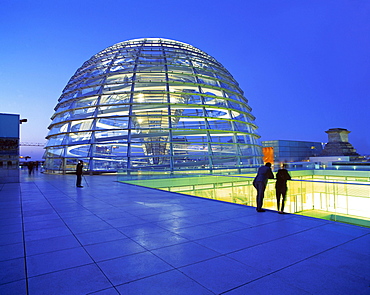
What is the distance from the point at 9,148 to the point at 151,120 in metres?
11.2

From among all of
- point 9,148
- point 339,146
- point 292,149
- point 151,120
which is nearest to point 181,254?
point 9,148

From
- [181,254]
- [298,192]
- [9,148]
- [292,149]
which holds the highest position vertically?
[292,149]

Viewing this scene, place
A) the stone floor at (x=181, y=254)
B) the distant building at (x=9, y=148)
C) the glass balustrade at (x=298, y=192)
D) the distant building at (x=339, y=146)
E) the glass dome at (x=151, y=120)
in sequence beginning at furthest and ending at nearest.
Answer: the distant building at (x=339, y=146) < the glass dome at (x=151, y=120) < the distant building at (x=9, y=148) < the glass balustrade at (x=298, y=192) < the stone floor at (x=181, y=254)

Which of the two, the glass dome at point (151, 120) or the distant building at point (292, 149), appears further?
the distant building at point (292, 149)

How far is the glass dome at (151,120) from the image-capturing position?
22703 millimetres

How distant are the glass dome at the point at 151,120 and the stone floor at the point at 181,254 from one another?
1511 cm

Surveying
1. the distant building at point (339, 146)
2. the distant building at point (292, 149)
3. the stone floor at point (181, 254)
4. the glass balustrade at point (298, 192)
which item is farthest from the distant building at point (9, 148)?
the distant building at point (292, 149)

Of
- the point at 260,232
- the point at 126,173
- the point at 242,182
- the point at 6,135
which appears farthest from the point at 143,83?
the point at 260,232

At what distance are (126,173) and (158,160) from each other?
14.6ft

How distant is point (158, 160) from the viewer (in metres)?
22.8

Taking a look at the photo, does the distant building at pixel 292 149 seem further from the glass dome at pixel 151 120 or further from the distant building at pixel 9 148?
the distant building at pixel 9 148

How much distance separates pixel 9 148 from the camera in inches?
733

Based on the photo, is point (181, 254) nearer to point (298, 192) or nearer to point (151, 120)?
point (298, 192)

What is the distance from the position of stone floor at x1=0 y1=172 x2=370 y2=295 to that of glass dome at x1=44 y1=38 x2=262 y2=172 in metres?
15.1
